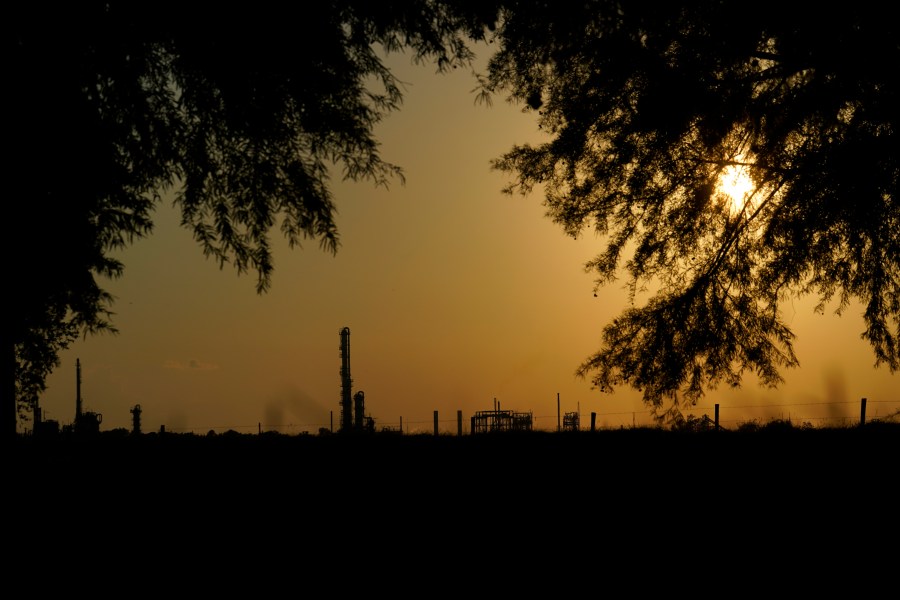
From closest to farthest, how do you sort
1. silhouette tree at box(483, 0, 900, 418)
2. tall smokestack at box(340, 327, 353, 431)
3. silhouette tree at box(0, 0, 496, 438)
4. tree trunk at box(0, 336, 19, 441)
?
silhouette tree at box(0, 0, 496, 438) → tree trunk at box(0, 336, 19, 441) → silhouette tree at box(483, 0, 900, 418) → tall smokestack at box(340, 327, 353, 431)

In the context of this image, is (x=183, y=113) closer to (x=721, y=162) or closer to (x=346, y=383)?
(x=721, y=162)

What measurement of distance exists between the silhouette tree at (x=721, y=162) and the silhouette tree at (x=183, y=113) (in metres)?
4.08

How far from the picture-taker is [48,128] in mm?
5168

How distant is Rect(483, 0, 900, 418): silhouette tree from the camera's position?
10.1 m

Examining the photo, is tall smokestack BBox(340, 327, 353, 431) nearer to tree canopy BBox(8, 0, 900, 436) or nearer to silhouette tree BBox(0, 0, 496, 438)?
tree canopy BBox(8, 0, 900, 436)

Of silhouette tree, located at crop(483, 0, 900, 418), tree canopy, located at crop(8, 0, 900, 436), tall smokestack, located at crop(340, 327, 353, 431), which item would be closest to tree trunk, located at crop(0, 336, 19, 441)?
tree canopy, located at crop(8, 0, 900, 436)

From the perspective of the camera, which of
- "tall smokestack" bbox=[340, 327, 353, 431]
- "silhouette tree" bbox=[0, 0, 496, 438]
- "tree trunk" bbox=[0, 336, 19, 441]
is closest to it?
"silhouette tree" bbox=[0, 0, 496, 438]

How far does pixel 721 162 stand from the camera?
39.3 feet

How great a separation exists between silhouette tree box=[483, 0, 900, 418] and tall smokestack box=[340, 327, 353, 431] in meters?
44.0

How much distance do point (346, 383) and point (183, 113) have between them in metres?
50.8

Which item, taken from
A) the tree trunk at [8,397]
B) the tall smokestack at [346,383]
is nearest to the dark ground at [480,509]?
the tree trunk at [8,397]

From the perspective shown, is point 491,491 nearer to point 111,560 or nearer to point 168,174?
point 111,560

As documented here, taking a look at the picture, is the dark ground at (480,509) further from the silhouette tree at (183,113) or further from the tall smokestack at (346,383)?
the tall smokestack at (346,383)

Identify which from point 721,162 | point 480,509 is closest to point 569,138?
point 721,162
